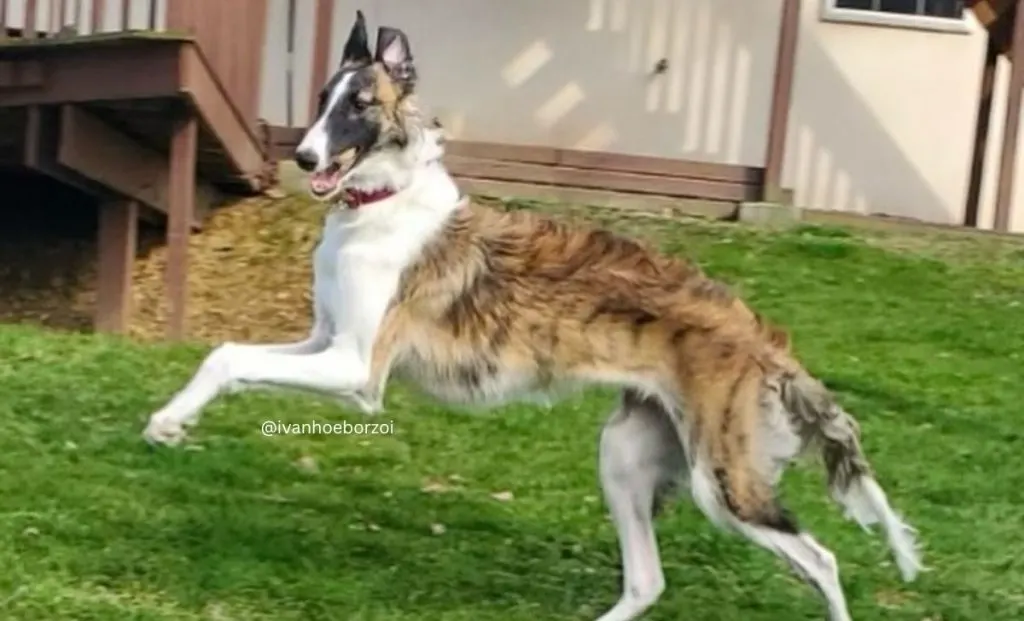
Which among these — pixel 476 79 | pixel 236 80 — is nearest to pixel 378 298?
pixel 236 80

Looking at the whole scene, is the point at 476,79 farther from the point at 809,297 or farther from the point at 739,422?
the point at 739,422

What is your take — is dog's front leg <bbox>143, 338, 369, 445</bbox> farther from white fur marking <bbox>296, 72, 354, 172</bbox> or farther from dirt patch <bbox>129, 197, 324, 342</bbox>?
dirt patch <bbox>129, 197, 324, 342</bbox>

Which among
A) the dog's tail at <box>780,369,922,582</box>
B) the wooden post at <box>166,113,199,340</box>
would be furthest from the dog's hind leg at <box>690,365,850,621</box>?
the wooden post at <box>166,113,199,340</box>

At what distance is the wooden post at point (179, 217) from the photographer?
34.4 ft

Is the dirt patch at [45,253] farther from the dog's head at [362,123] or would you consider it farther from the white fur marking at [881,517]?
the white fur marking at [881,517]

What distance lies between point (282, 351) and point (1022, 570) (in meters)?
2.87

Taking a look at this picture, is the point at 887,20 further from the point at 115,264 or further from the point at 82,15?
the point at 115,264

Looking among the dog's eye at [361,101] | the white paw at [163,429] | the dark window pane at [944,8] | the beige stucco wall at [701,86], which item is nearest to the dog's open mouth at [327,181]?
the dog's eye at [361,101]

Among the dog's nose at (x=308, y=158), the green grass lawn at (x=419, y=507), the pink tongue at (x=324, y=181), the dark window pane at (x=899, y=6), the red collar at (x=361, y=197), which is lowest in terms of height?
the green grass lawn at (x=419, y=507)

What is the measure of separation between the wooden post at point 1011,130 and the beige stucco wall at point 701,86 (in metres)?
0.74

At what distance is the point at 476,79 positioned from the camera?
14.4 m

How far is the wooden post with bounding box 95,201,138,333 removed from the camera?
11.1 m

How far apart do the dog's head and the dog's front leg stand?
1.70 ft

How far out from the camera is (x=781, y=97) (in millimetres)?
13430
